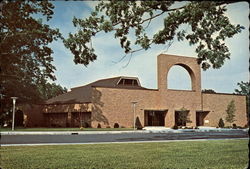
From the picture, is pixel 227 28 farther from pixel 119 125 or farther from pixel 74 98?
pixel 74 98

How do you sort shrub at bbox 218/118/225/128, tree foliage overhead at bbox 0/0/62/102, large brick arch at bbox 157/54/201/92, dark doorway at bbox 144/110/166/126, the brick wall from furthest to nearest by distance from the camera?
the brick wall, shrub at bbox 218/118/225/128, dark doorway at bbox 144/110/166/126, large brick arch at bbox 157/54/201/92, tree foliage overhead at bbox 0/0/62/102

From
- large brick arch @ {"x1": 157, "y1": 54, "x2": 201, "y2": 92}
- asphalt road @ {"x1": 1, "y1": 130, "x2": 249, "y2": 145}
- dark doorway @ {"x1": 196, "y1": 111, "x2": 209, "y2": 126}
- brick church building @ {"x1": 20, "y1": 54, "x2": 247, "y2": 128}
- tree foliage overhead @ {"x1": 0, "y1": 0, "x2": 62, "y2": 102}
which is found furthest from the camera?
dark doorway @ {"x1": 196, "y1": 111, "x2": 209, "y2": 126}

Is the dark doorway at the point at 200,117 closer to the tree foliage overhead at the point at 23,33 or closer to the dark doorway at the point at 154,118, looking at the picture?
the dark doorway at the point at 154,118

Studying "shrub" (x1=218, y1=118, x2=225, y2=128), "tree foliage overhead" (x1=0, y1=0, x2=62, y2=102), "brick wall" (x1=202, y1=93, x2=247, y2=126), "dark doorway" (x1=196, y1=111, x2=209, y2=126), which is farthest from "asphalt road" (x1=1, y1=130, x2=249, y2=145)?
"dark doorway" (x1=196, y1=111, x2=209, y2=126)

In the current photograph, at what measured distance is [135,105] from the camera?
37.2 metres

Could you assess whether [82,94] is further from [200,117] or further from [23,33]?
[23,33]

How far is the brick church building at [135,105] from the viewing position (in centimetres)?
3503

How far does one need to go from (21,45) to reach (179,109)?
35465 mm

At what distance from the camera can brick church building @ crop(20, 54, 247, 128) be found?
115 feet

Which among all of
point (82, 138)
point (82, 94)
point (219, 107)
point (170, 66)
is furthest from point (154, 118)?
point (82, 138)

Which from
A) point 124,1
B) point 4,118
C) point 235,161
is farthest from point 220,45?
point 4,118

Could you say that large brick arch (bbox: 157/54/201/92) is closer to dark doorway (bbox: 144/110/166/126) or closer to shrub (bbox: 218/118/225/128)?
dark doorway (bbox: 144/110/166/126)

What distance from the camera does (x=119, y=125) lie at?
35219mm

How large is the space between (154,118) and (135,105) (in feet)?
15.9
